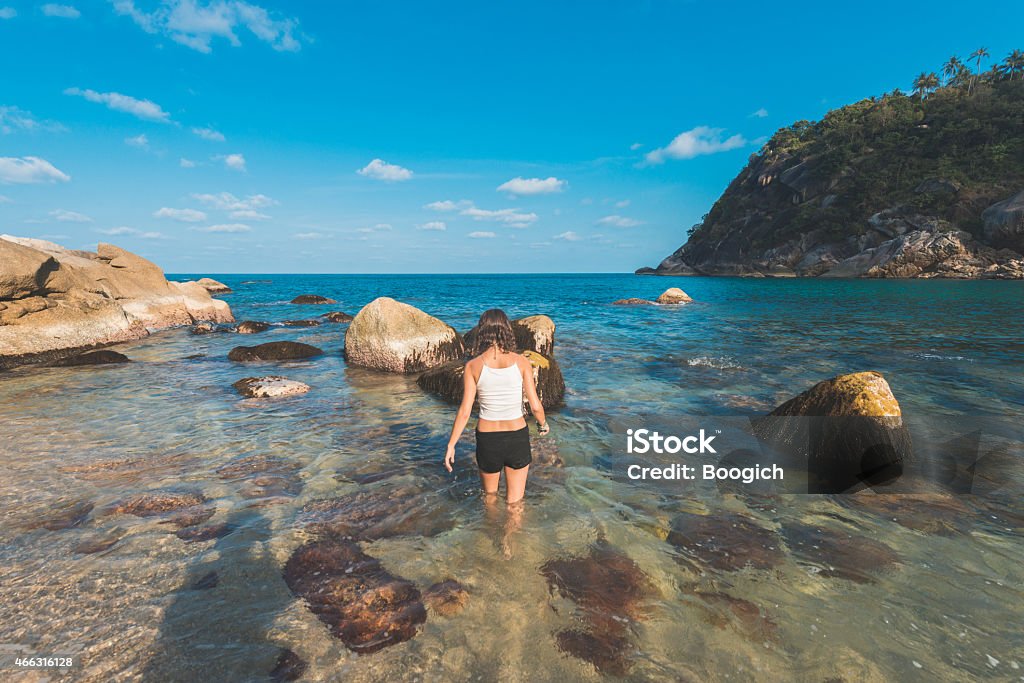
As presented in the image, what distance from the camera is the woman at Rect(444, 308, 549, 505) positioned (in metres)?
4.35

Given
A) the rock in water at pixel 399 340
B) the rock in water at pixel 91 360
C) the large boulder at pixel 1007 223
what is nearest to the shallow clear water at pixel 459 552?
the rock in water at pixel 399 340

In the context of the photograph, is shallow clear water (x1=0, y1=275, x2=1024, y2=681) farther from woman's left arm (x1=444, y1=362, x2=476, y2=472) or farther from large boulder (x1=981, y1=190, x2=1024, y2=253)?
large boulder (x1=981, y1=190, x2=1024, y2=253)

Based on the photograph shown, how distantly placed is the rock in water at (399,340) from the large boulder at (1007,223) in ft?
236

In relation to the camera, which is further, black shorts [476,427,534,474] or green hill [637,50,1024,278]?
green hill [637,50,1024,278]

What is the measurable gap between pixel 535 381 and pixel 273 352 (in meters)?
9.85

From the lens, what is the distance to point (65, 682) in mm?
2623

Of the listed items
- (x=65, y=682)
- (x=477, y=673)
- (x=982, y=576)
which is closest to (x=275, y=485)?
(x=65, y=682)

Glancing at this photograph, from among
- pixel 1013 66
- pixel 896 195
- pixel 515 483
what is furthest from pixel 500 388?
pixel 1013 66

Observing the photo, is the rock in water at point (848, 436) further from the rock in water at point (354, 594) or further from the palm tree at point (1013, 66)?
the palm tree at point (1013, 66)

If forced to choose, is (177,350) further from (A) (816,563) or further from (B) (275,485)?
(A) (816,563)

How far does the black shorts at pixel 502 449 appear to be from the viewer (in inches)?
177

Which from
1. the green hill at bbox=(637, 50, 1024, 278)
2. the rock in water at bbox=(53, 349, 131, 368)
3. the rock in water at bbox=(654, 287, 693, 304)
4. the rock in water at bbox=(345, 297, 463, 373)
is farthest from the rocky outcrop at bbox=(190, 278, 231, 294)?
the green hill at bbox=(637, 50, 1024, 278)

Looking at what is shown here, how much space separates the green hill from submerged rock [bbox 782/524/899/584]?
72209mm

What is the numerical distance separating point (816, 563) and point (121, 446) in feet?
30.1
